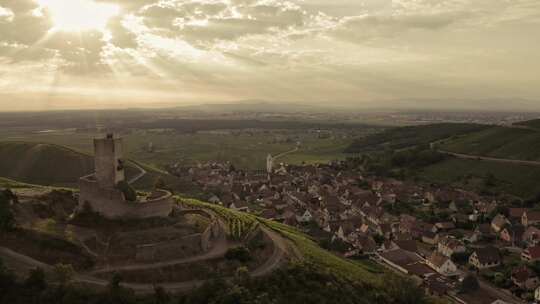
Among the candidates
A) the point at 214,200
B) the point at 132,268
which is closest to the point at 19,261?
the point at 132,268

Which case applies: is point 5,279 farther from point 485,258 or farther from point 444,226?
point 444,226

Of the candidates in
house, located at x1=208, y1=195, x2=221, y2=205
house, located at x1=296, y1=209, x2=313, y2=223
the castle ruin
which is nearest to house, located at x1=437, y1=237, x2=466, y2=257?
house, located at x1=296, y1=209, x2=313, y2=223

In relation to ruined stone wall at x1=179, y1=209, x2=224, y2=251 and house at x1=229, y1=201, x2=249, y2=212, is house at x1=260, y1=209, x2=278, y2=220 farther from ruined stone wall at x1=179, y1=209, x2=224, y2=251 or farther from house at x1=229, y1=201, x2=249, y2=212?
ruined stone wall at x1=179, y1=209, x2=224, y2=251

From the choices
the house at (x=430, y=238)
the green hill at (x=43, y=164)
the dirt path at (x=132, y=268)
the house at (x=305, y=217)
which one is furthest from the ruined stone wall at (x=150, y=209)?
the green hill at (x=43, y=164)

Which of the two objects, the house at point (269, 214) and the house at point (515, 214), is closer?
the house at point (515, 214)

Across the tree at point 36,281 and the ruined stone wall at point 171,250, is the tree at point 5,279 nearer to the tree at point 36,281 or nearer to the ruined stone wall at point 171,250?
the tree at point 36,281

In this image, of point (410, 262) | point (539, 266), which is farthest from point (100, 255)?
point (539, 266)

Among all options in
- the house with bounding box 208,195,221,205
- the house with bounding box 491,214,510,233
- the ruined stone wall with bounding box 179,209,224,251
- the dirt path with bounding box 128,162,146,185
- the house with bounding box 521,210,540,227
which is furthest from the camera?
the dirt path with bounding box 128,162,146,185
